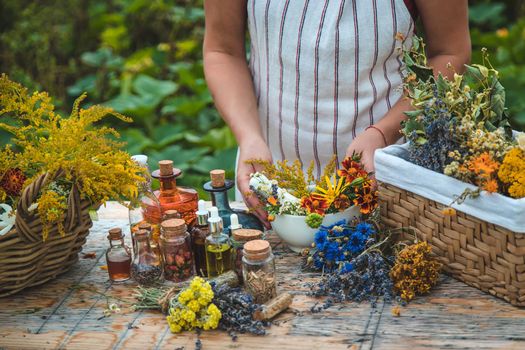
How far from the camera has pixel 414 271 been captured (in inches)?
59.2

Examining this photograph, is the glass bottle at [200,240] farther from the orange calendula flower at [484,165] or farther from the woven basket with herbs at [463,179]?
the orange calendula flower at [484,165]

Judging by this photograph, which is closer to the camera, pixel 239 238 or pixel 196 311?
pixel 196 311

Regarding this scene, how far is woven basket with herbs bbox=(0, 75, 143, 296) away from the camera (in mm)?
1567

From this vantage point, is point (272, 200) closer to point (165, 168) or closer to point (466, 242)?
point (165, 168)

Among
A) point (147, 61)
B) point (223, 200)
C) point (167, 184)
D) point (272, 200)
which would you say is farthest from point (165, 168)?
point (147, 61)

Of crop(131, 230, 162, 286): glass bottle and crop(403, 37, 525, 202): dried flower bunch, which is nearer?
crop(403, 37, 525, 202): dried flower bunch

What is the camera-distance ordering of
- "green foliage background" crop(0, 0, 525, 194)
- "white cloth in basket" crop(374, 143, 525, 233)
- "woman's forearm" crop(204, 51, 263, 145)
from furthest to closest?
"green foliage background" crop(0, 0, 525, 194)
"woman's forearm" crop(204, 51, 263, 145)
"white cloth in basket" crop(374, 143, 525, 233)

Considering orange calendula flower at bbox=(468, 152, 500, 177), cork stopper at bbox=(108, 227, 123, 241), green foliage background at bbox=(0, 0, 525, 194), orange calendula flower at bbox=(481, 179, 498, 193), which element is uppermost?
orange calendula flower at bbox=(468, 152, 500, 177)

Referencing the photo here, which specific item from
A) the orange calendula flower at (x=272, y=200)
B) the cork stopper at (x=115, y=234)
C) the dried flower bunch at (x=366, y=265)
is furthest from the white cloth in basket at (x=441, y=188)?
the cork stopper at (x=115, y=234)

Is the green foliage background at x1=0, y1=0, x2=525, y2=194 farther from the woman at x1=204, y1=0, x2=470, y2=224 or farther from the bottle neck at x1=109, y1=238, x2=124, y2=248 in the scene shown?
the bottle neck at x1=109, y1=238, x2=124, y2=248

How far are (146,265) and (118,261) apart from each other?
0.26 ft

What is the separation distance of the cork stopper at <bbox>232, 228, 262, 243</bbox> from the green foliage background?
80.3 inches

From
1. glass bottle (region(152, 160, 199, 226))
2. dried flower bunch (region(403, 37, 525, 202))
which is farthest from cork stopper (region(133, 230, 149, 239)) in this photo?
dried flower bunch (region(403, 37, 525, 202))

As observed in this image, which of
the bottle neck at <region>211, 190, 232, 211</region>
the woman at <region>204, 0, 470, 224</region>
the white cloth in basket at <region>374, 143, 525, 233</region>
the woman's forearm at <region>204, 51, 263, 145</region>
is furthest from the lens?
the woman's forearm at <region>204, 51, 263, 145</region>
